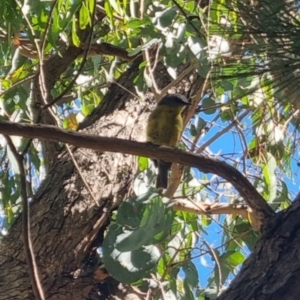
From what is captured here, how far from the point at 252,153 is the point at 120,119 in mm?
792

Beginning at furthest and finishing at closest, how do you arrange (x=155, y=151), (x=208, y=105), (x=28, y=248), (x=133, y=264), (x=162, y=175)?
(x=162, y=175), (x=208, y=105), (x=133, y=264), (x=155, y=151), (x=28, y=248)

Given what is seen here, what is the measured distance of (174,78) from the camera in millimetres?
3379

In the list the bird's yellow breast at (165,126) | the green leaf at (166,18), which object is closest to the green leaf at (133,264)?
the green leaf at (166,18)

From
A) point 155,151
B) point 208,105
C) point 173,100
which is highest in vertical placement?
point 173,100

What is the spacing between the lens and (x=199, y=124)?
377 cm

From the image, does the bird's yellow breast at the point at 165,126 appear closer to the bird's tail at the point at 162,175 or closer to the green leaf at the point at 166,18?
the bird's tail at the point at 162,175

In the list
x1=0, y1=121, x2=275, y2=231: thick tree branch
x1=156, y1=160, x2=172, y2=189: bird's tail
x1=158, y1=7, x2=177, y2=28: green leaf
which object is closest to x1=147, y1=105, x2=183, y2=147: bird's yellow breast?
x1=156, y1=160, x2=172, y2=189: bird's tail

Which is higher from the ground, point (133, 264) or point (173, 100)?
point (173, 100)

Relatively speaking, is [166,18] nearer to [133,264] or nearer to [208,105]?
[133,264]

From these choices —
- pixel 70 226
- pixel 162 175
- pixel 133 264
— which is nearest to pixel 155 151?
pixel 133 264

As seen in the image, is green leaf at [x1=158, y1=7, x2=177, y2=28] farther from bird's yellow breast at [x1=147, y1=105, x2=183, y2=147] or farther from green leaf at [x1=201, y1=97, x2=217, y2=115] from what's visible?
bird's yellow breast at [x1=147, y1=105, x2=183, y2=147]

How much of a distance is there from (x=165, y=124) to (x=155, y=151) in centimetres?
162

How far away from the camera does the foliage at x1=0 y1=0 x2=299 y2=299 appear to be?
189 cm

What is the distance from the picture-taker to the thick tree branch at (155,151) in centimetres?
212
